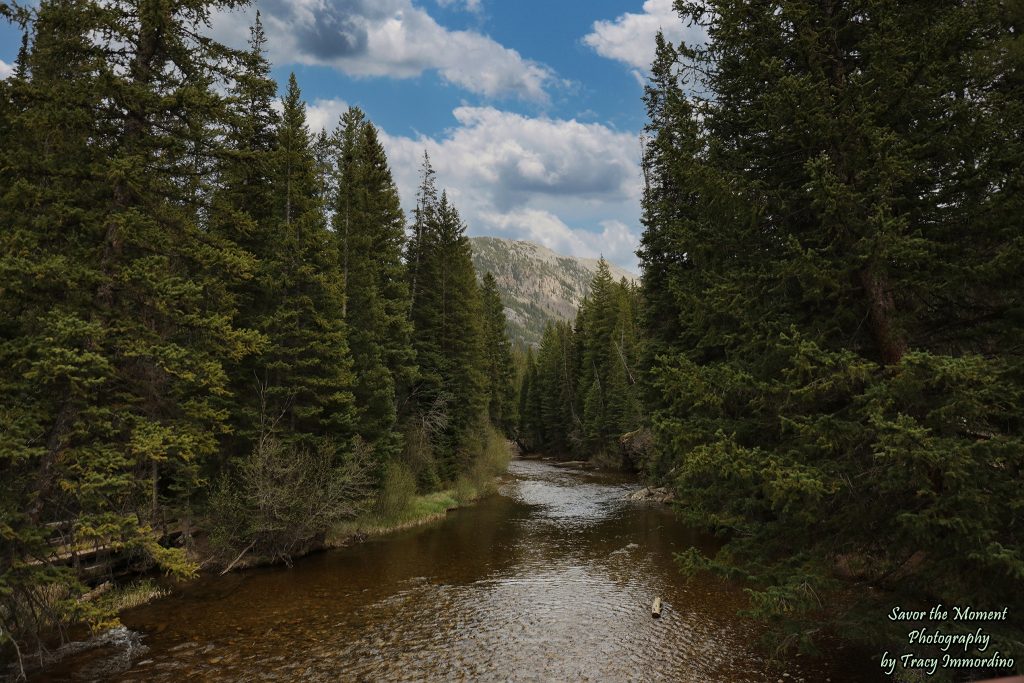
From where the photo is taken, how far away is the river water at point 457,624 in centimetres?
1023

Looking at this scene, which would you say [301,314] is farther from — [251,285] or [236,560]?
[236,560]

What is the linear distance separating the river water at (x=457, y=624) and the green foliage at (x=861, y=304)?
3445mm

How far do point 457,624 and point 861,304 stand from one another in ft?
35.6

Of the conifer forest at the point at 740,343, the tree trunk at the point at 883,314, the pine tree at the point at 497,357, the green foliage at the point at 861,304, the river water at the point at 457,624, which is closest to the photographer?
the green foliage at the point at 861,304

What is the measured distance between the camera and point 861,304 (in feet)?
28.4

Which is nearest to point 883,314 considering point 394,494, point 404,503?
point 394,494

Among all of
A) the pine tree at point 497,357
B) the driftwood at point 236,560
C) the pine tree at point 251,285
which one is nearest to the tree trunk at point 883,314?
the pine tree at point 251,285

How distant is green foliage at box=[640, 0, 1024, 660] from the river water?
3445 mm

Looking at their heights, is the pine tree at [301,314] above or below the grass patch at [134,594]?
above

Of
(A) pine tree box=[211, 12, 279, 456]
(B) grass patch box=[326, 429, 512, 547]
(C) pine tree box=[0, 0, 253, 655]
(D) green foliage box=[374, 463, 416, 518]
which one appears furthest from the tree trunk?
(D) green foliage box=[374, 463, 416, 518]

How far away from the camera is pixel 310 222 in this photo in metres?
20.9

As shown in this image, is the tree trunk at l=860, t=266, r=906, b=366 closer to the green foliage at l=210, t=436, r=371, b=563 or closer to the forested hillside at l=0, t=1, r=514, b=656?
the forested hillside at l=0, t=1, r=514, b=656

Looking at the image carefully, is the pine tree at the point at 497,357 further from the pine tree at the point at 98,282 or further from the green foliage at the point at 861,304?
the green foliage at the point at 861,304

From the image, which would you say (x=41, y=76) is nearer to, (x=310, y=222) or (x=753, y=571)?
(x=310, y=222)
